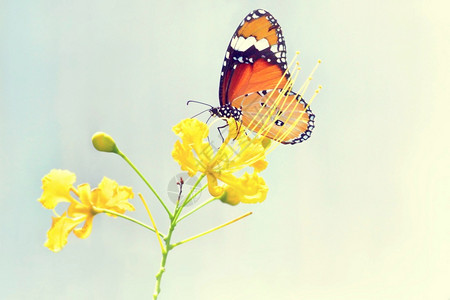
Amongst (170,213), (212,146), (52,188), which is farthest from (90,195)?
(212,146)

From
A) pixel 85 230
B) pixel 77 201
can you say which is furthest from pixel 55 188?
pixel 85 230

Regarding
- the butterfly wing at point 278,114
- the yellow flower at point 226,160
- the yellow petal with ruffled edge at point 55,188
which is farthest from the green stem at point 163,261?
the butterfly wing at point 278,114

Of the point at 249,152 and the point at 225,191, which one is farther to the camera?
the point at 249,152

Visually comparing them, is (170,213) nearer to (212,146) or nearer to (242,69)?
(212,146)

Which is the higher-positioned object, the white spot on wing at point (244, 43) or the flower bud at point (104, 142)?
the white spot on wing at point (244, 43)

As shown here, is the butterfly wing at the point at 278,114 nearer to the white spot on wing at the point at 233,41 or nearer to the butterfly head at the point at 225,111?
the butterfly head at the point at 225,111

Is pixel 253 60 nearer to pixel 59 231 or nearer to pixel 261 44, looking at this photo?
pixel 261 44

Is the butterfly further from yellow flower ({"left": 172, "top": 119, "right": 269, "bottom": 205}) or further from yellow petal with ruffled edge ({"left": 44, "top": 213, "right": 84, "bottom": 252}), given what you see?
yellow petal with ruffled edge ({"left": 44, "top": 213, "right": 84, "bottom": 252})

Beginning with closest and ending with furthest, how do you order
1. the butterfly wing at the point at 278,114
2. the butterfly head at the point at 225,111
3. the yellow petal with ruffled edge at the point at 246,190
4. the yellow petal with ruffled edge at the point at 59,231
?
the yellow petal with ruffled edge at the point at 59,231 < the yellow petal with ruffled edge at the point at 246,190 < the butterfly wing at the point at 278,114 < the butterfly head at the point at 225,111
